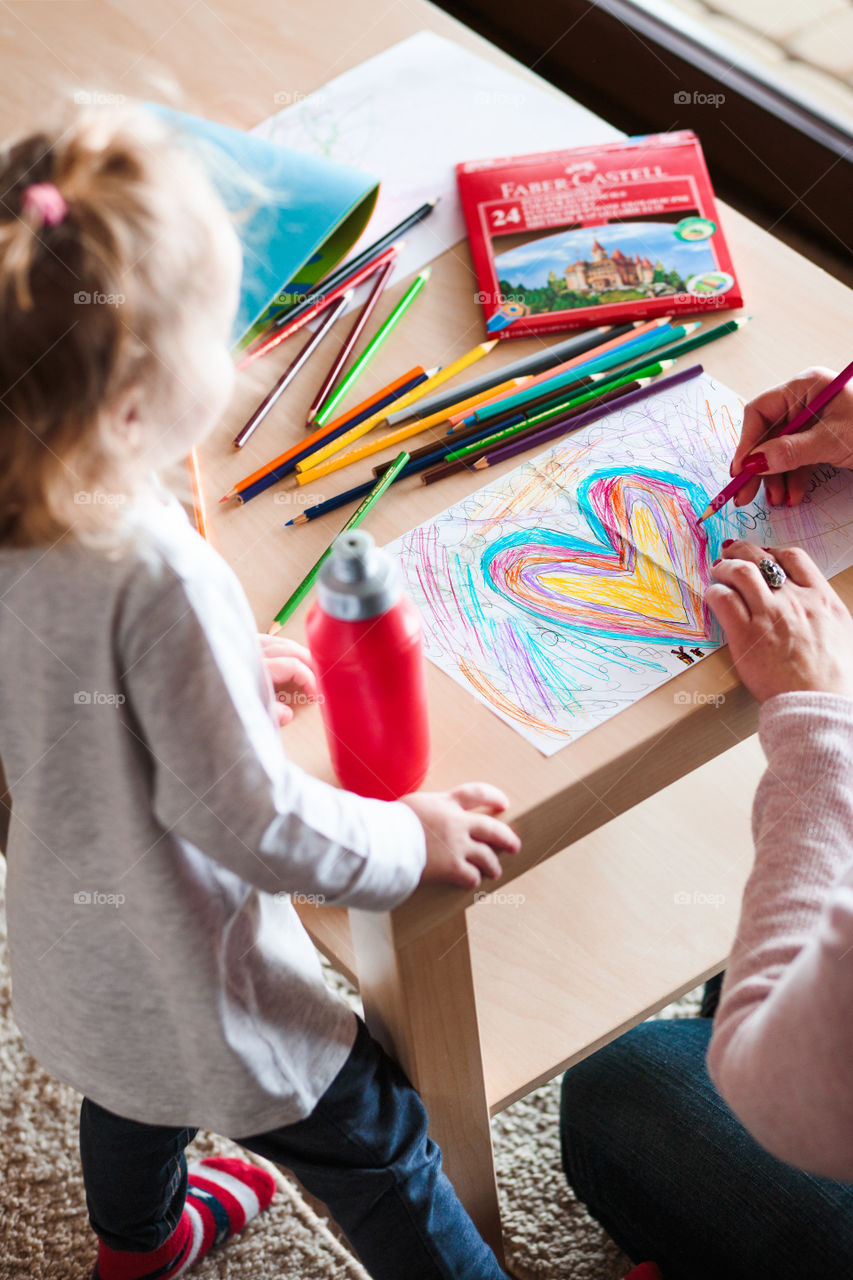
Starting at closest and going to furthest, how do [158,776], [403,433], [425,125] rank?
[158,776]
[403,433]
[425,125]

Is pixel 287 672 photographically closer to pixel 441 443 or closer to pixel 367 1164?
pixel 441 443

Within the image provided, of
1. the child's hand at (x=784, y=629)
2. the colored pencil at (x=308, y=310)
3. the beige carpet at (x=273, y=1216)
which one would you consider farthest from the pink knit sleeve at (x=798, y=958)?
the beige carpet at (x=273, y=1216)

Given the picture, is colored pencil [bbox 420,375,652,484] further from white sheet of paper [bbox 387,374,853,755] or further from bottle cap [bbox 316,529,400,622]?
bottle cap [bbox 316,529,400,622]

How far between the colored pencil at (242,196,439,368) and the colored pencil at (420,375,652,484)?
0.60 ft

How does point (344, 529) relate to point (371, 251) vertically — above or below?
below

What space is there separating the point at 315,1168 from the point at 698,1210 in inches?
10.8

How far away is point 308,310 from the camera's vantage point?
889 mm

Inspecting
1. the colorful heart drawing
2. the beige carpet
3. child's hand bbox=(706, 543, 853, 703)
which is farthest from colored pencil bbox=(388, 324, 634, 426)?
the beige carpet

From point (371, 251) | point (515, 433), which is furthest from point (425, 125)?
point (515, 433)

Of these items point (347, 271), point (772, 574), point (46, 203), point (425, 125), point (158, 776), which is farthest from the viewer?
point (425, 125)

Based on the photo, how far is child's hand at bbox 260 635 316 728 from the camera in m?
0.68

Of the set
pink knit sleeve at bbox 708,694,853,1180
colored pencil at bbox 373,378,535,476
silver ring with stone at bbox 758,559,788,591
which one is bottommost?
pink knit sleeve at bbox 708,694,853,1180

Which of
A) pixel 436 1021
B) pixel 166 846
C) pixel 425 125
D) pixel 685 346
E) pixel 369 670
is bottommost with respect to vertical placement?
pixel 436 1021

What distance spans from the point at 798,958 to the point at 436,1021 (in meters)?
0.27
